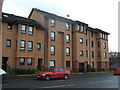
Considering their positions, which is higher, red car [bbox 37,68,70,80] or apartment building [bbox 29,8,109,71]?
apartment building [bbox 29,8,109,71]

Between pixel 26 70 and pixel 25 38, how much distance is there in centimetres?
560

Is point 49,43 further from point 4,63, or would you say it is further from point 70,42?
point 4,63

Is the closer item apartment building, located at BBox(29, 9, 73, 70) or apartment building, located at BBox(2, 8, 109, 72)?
apartment building, located at BBox(2, 8, 109, 72)

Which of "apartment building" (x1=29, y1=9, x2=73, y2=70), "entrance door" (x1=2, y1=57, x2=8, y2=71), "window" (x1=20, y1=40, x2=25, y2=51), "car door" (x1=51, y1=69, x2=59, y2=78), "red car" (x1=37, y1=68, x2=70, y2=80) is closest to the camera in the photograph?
"red car" (x1=37, y1=68, x2=70, y2=80)

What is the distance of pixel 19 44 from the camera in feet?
83.0

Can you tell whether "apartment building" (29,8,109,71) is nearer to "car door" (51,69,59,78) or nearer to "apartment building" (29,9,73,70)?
"apartment building" (29,9,73,70)

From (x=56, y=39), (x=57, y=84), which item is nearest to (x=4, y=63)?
(x=56, y=39)

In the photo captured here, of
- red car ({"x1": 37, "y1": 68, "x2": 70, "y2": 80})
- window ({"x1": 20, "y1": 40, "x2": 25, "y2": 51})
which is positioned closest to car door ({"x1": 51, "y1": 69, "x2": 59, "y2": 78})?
red car ({"x1": 37, "y1": 68, "x2": 70, "y2": 80})

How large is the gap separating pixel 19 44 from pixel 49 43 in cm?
649

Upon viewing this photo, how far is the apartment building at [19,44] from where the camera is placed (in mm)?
24609

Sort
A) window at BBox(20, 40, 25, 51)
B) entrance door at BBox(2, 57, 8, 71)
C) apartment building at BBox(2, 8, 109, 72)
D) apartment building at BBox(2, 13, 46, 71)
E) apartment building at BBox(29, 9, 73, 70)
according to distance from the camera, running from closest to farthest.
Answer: apartment building at BBox(2, 13, 46, 71), entrance door at BBox(2, 57, 8, 71), apartment building at BBox(2, 8, 109, 72), window at BBox(20, 40, 25, 51), apartment building at BBox(29, 9, 73, 70)

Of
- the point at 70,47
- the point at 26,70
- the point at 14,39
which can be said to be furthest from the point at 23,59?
the point at 70,47

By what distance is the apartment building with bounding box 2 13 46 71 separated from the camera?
80.7 feet

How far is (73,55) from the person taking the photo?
34.1m
